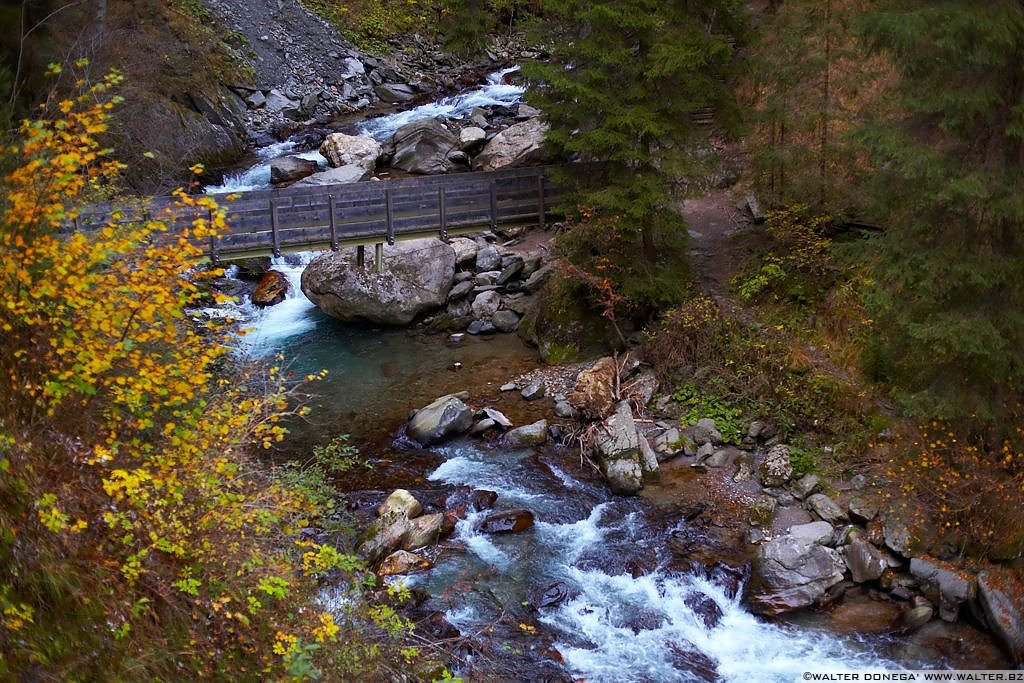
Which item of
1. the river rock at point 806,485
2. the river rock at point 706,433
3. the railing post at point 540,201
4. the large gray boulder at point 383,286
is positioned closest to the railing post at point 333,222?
the large gray boulder at point 383,286

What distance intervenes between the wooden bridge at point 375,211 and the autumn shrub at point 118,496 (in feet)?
30.7

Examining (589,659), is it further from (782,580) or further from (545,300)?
(545,300)

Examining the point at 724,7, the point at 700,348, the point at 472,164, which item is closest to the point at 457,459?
the point at 700,348

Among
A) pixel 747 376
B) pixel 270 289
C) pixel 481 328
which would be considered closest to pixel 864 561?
pixel 747 376

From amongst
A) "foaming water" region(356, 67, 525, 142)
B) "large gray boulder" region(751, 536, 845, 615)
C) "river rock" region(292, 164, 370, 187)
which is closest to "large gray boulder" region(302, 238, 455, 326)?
"river rock" region(292, 164, 370, 187)

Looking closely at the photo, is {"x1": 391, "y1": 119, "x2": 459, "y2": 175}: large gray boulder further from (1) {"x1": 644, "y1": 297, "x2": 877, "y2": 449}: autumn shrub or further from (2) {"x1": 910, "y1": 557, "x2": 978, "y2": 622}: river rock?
(2) {"x1": 910, "y1": 557, "x2": 978, "y2": 622}: river rock

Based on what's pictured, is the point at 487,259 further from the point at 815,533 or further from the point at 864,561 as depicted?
the point at 864,561

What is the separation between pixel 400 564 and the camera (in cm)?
1195

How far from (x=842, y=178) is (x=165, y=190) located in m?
14.5

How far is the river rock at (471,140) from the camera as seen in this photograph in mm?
26308

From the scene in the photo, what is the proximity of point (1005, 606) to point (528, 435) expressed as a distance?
8.05 metres

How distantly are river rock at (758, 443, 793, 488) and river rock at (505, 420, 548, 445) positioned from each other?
405 centimetres

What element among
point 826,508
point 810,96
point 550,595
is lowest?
point 550,595

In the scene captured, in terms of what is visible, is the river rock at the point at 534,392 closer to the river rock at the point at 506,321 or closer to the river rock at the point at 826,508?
the river rock at the point at 506,321
